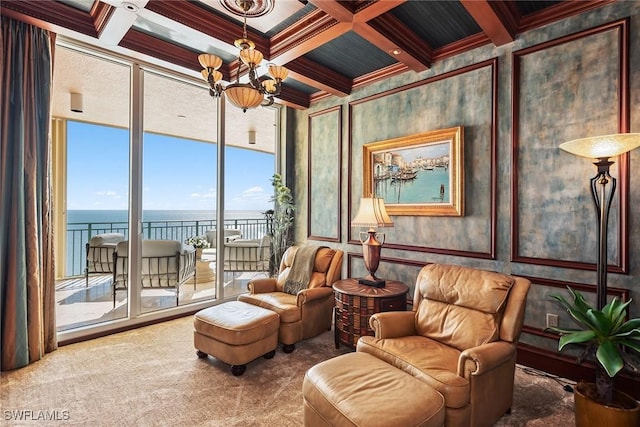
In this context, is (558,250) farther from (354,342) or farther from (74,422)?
(74,422)

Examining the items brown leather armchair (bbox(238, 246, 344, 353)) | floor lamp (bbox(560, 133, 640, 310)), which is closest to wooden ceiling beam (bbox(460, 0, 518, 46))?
floor lamp (bbox(560, 133, 640, 310))

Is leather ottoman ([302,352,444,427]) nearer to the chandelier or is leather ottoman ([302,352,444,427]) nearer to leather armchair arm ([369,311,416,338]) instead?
leather armchair arm ([369,311,416,338])

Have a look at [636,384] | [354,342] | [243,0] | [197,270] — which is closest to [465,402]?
[354,342]

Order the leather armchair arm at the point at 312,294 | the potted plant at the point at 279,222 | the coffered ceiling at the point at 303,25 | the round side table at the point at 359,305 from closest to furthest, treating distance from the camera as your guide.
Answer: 1. the coffered ceiling at the point at 303,25
2. the round side table at the point at 359,305
3. the leather armchair arm at the point at 312,294
4. the potted plant at the point at 279,222

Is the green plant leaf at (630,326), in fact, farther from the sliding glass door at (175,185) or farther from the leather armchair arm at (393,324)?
the sliding glass door at (175,185)

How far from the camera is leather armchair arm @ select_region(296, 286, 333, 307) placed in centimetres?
300

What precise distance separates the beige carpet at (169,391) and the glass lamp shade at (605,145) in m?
1.75

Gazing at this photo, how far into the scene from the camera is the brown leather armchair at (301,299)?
9.47 ft

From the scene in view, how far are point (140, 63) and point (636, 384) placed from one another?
5428 mm

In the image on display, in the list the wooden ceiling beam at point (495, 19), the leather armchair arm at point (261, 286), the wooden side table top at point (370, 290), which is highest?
the wooden ceiling beam at point (495, 19)

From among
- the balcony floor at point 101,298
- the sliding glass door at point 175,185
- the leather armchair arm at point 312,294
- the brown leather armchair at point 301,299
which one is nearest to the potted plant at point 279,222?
the balcony floor at point 101,298

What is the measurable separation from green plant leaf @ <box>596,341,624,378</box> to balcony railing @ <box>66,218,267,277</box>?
13.5 feet

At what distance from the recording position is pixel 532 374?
254 cm

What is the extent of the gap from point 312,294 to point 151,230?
3.75 m
